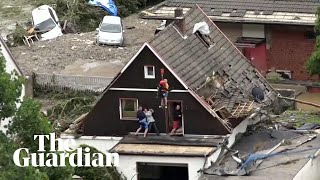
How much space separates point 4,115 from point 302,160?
9.77 metres

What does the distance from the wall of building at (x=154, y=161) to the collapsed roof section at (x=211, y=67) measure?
1.78m

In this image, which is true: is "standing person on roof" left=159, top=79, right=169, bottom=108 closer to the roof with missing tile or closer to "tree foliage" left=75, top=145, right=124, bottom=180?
the roof with missing tile

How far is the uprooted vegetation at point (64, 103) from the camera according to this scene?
32156 mm

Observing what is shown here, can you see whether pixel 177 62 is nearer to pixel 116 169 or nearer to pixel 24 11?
pixel 116 169

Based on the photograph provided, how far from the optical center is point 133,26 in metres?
47.9

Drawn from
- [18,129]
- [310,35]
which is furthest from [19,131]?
[310,35]

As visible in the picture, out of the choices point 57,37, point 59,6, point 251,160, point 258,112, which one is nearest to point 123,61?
point 57,37

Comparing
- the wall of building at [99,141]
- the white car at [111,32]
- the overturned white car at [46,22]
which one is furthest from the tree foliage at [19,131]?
the overturned white car at [46,22]

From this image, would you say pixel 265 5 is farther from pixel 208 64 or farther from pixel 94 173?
pixel 94 173

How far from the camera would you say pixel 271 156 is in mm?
28047

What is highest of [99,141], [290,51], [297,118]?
[290,51]

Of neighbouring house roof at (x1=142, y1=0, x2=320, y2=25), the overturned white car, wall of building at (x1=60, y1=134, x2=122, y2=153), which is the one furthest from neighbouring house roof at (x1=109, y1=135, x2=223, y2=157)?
the overturned white car

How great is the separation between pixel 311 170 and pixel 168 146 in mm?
3966

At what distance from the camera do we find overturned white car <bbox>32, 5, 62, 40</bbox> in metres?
45.8
